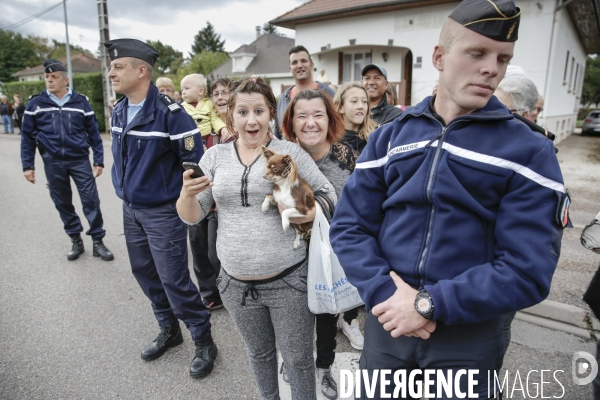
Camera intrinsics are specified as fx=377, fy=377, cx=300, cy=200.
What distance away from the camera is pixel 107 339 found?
10.8ft

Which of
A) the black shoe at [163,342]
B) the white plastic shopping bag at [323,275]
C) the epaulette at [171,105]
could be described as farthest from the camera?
the black shoe at [163,342]

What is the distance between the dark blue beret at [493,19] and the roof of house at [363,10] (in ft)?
47.5

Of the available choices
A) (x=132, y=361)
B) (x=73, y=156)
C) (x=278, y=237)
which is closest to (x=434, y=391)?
(x=278, y=237)

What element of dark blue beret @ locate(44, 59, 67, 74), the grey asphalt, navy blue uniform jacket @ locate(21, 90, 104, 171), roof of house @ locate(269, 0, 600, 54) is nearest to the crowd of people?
the grey asphalt

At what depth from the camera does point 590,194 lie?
811 centimetres

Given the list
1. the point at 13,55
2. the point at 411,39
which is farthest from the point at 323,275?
the point at 13,55

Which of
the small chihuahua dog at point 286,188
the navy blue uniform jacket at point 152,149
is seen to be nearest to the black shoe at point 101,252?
the navy blue uniform jacket at point 152,149

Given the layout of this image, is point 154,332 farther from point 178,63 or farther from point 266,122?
point 178,63

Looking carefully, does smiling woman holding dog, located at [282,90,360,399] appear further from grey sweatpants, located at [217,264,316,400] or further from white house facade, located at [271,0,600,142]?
white house facade, located at [271,0,600,142]

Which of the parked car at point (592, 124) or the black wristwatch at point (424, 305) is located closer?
the black wristwatch at point (424, 305)

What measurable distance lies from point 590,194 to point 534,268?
881 centimetres

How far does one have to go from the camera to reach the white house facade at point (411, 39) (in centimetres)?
1254

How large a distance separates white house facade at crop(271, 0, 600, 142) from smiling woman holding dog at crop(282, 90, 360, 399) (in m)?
12.6

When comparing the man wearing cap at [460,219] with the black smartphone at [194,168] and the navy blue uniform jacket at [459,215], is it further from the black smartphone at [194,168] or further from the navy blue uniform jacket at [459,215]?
the black smartphone at [194,168]
